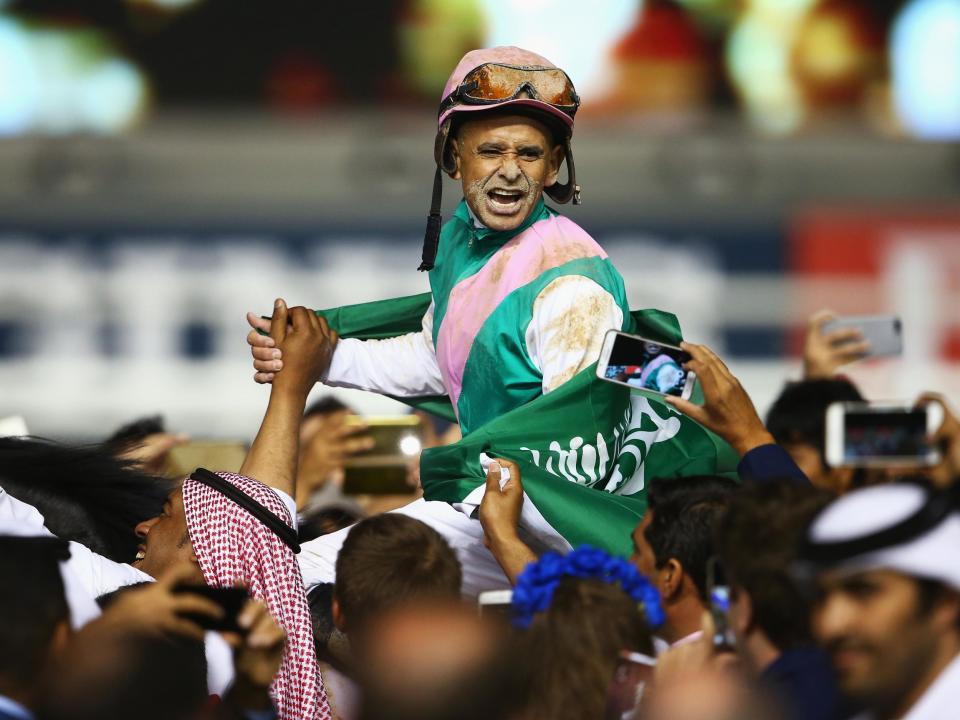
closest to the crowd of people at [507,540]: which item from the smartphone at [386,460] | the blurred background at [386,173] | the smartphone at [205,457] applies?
the smartphone at [205,457]

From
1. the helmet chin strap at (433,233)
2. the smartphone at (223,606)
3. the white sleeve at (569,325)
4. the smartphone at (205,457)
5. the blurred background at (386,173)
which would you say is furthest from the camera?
the blurred background at (386,173)

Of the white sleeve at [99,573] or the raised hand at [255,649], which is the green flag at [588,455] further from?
the raised hand at [255,649]

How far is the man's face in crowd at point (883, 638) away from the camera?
249 cm

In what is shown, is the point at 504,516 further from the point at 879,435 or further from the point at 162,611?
the point at 162,611

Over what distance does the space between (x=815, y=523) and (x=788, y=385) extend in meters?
2.25

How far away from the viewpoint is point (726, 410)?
3588 millimetres

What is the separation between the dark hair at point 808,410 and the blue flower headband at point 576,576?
163cm

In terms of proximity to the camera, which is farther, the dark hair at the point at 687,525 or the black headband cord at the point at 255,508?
the black headband cord at the point at 255,508

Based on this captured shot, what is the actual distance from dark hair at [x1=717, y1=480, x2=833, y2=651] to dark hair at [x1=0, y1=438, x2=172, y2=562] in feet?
6.72

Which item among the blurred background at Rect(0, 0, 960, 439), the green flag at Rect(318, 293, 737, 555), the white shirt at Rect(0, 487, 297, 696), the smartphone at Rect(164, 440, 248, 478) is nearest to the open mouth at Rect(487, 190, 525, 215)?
the green flag at Rect(318, 293, 737, 555)

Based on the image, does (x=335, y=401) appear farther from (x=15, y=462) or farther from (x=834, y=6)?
(x=834, y=6)

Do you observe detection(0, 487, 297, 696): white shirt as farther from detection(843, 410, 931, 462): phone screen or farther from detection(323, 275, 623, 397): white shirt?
detection(843, 410, 931, 462): phone screen

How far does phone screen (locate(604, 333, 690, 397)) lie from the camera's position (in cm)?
368

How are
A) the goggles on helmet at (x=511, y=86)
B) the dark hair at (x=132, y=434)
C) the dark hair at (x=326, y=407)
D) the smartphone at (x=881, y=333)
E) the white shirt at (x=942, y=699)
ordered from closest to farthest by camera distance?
the white shirt at (x=942, y=699)
the goggles on helmet at (x=511, y=86)
the smartphone at (x=881, y=333)
the dark hair at (x=132, y=434)
the dark hair at (x=326, y=407)
